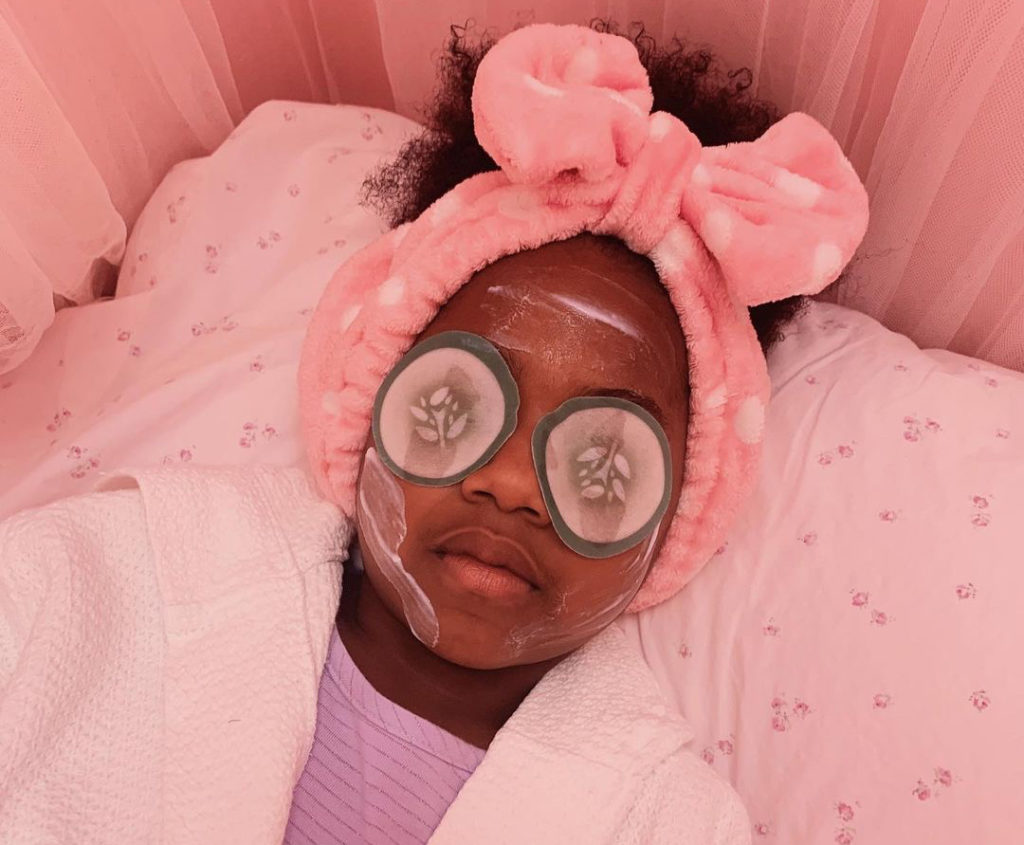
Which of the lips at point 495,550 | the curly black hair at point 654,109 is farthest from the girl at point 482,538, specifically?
the curly black hair at point 654,109

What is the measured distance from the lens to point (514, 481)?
0.77m

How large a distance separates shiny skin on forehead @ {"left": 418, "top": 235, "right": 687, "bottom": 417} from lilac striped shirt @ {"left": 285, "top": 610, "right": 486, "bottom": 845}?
0.36 meters

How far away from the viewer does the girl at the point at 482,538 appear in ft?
2.57

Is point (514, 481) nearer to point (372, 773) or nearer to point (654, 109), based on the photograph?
point (372, 773)

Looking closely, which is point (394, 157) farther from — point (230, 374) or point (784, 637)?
point (784, 637)

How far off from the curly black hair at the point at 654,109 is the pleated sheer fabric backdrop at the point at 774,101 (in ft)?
0.10

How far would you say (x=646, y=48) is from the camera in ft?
3.56

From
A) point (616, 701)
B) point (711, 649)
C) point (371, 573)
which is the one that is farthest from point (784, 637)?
point (371, 573)

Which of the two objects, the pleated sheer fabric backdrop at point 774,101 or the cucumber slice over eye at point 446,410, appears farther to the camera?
the pleated sheer fabric backdrop at point 774,101

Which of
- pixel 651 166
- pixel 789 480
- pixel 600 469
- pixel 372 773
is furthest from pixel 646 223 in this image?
pixel 372 773

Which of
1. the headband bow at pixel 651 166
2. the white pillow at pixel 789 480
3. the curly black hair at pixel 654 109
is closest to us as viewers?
the headband bow at pixel 651 166

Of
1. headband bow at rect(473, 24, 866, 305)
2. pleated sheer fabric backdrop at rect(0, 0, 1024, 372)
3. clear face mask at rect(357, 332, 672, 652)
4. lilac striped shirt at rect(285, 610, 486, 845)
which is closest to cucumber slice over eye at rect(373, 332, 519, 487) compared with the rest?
clear face mask at rect(357, 332, 672, 652)

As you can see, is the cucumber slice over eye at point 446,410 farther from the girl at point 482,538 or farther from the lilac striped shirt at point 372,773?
the lilac striped shirt at point 372,773

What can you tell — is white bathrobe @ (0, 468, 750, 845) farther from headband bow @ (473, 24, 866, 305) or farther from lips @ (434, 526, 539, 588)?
headband bow @ (473, 24, 866, 305)
